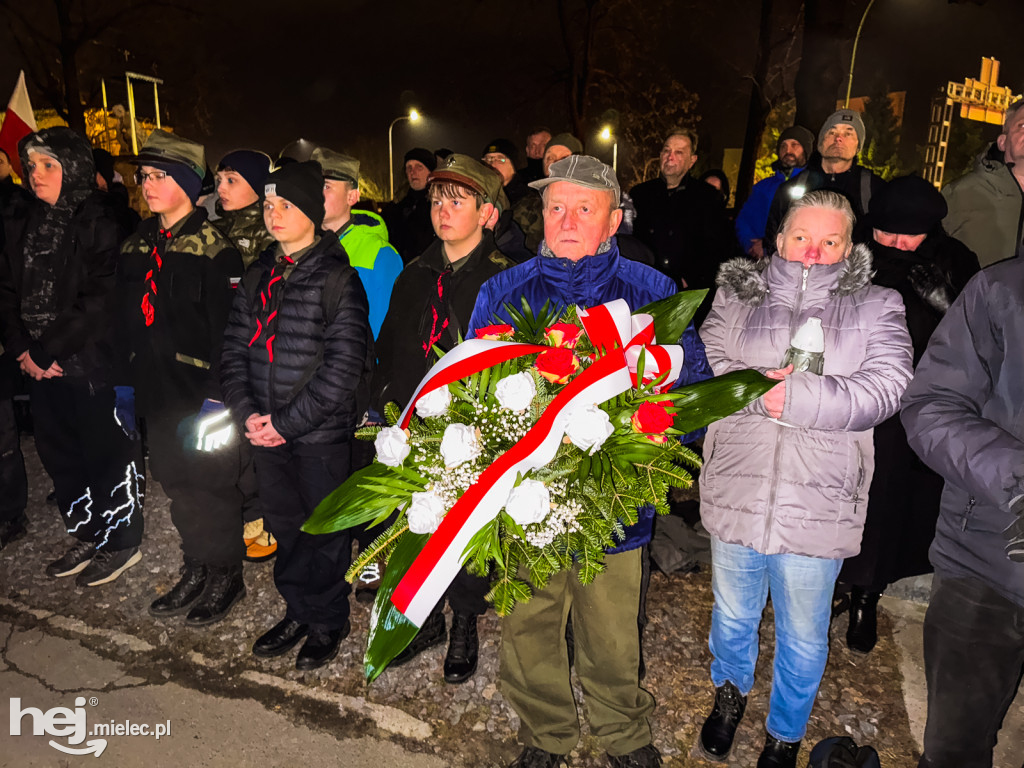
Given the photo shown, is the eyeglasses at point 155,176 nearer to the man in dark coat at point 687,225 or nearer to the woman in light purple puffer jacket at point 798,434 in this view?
the woman in light purple puffer jacket at point 798,434

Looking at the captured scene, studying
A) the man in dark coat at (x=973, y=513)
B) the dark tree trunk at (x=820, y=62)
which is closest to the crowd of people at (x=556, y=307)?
the man in dark coat at (x=973, y=513)

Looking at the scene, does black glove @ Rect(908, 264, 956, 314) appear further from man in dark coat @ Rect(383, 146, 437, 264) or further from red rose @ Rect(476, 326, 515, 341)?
man in dark coat @ Rect(383, 146, 437, 264)

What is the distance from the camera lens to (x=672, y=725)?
3127 mm

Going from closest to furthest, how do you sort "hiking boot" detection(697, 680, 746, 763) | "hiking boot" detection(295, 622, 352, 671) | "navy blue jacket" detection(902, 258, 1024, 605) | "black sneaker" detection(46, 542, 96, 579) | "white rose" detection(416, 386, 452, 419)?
"navy blue jacket" detection(902, 258, 1024, 605), "white rose" detection(416, 386, 452, 419), "hiking boot" detection(697, 680, 746, 763), "hiking boot" detection(295, 622, 352, 671), "black sneaker" detection(46, 542, 96, 579)

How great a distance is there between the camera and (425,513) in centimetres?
192

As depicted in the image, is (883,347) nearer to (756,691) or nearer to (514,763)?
(756,691)

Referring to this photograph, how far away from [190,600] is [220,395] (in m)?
1.26

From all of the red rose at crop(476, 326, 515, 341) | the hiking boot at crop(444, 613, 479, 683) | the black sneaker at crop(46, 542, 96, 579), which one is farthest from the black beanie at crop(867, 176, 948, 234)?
the black sneaker at crop(46, 542, 96, 579)

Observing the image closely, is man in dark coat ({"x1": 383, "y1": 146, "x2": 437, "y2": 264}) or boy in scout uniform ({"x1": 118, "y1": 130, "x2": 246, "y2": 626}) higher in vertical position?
man in dark coat ({"x1": 383, "y1": 146, "x2": 437, "y2": 264})

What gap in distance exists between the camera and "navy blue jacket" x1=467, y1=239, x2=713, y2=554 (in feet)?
8.41

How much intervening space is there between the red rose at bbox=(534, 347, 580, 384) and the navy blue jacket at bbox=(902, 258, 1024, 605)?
1.09m

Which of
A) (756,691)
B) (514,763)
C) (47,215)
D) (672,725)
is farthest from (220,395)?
(756,691)

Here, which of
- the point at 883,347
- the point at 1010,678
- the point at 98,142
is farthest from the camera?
the point at 98,142

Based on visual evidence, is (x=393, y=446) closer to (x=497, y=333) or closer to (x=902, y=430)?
(x=497, y=333)
